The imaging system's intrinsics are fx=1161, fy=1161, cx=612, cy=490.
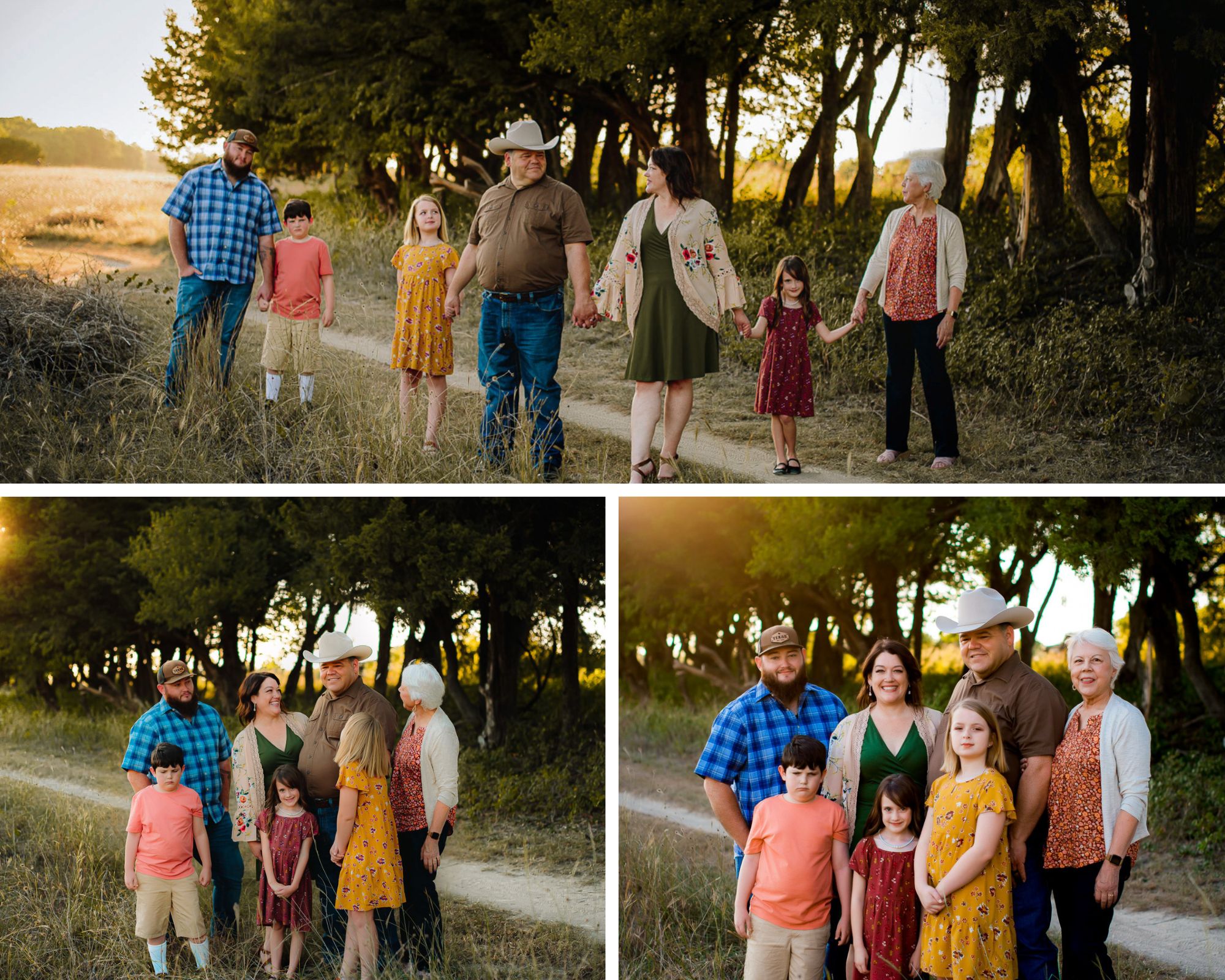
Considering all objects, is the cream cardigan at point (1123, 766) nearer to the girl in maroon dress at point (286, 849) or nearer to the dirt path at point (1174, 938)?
the dirt path at point (1174, 938)

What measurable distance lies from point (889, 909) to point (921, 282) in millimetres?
4037

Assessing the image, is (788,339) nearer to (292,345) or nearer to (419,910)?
(292,345)

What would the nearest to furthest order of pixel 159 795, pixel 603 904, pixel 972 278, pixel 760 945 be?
pixel 760 945 → pixel 159 795 → pixel 603 904 → pixel 972 278

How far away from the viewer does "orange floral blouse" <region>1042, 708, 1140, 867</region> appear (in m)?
4.39

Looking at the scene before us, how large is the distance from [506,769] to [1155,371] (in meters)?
6.36

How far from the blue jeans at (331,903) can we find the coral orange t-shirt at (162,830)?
61 cm

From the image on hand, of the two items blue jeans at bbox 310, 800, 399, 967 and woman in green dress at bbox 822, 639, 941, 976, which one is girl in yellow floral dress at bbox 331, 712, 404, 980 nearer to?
blue jeans at bbox 310, 800, 399, 967

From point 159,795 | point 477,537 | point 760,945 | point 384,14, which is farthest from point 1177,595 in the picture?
point 384,14

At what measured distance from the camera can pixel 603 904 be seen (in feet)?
24.5

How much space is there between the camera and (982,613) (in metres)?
4.57

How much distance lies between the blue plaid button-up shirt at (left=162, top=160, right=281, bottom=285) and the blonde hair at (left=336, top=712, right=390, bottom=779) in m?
3.36

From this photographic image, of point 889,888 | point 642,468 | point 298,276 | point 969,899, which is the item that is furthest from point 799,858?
point 298,276

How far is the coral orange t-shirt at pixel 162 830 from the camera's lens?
556cm

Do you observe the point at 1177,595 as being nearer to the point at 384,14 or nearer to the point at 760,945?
the point at 760,945
